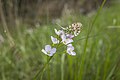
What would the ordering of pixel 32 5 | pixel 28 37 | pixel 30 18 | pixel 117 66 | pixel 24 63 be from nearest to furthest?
pixel 117 66 < pixel 24 63 < pixel 28 37 < pixel 32 5 < pixel 30 18

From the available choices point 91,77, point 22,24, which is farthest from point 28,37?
point 91,77

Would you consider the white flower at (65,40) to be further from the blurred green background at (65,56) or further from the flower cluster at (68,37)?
the blurred green background at (65,56)

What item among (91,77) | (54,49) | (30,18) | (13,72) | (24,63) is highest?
(30,18)

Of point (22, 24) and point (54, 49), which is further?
point (22, 24)

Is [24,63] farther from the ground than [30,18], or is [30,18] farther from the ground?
[30,18]

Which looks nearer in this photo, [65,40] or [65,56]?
[65,40]

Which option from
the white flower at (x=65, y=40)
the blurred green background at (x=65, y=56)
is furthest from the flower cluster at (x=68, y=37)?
the blurred green background at (x=65, y=56)

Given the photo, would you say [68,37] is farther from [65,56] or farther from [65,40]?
[65,56]

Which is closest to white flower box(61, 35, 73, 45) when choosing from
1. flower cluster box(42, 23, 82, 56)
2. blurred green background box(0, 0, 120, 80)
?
flower cluster box(42, 23, 82, 56)

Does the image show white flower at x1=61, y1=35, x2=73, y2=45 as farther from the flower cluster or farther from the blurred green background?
the blurred green background

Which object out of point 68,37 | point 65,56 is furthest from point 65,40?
point 65,56

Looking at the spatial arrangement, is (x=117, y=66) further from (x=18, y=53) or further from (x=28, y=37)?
(x=28, y=37)
